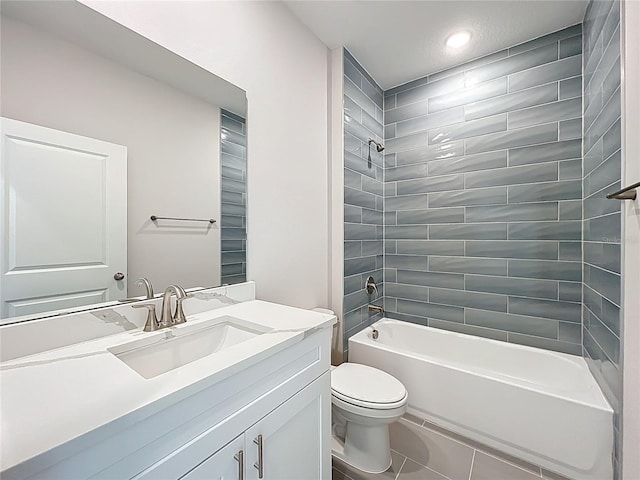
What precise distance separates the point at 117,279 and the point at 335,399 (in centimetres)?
121

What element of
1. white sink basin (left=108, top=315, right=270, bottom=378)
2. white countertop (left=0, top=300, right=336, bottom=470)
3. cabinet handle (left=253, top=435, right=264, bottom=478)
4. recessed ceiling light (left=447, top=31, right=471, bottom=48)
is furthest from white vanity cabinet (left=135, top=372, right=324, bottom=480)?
recessed ceiling light (left=447, top=31, right=471, bottom=48)

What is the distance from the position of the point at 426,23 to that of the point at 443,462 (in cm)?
272

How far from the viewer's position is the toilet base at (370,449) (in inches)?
57.3

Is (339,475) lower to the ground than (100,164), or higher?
lower

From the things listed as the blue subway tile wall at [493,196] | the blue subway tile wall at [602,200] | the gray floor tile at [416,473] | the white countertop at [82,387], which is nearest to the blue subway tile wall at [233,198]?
the white countertop at [82,387]

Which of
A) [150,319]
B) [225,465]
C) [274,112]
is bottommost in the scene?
[225,465]

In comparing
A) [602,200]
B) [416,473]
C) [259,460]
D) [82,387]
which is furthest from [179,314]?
[602,200]

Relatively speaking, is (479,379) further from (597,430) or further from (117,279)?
(117,279)

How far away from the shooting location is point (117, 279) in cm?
101

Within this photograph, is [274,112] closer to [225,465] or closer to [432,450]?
[225,465]

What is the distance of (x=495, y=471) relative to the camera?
57.2 inches

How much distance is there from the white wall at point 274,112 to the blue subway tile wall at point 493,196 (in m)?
0.89

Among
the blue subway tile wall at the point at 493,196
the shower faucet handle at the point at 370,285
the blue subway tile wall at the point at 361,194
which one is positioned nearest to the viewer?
the blue subway tile wall at the point at 493,196

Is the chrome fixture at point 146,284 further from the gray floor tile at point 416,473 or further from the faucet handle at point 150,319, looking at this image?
the gray floor tile at point 416,473
